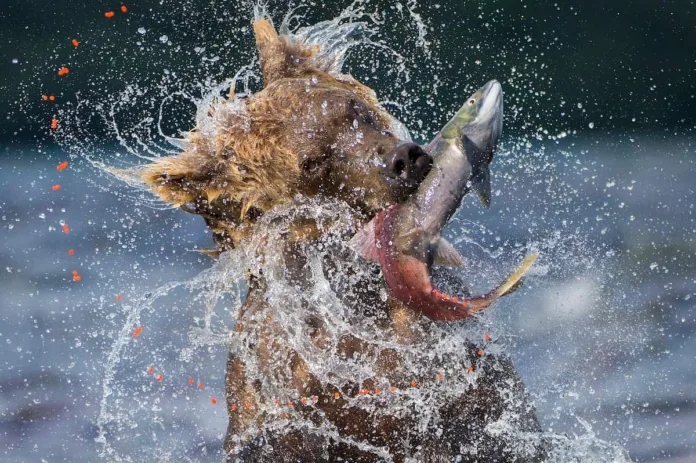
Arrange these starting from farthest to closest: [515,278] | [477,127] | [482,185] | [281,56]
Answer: [281,56], [482,185], [477,127], [515,278]

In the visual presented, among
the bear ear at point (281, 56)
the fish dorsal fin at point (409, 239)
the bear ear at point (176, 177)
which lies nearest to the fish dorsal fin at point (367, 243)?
the fish dorsal fin at point (409, 239)

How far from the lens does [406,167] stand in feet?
11.0

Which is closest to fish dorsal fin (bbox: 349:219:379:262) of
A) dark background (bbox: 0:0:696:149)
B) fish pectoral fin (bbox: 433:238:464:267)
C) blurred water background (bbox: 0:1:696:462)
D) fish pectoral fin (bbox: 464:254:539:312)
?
fish pectoral fin (bbox: 433:238:464:267)

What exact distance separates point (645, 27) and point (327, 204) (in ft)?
12.4

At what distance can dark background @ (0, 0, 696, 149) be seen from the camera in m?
6.20

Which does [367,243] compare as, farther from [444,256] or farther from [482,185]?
[482,185]

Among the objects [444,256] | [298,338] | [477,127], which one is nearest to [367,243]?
[444,256]

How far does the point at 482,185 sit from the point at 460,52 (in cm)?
298

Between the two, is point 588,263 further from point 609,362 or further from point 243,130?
point 243,130

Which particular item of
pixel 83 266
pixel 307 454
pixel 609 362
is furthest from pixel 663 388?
pixel 83 266

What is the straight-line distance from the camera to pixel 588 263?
6137mm

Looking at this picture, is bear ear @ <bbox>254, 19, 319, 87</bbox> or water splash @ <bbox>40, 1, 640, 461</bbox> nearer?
water splash @ <bbox>40, 1, 640, 461</bbox>

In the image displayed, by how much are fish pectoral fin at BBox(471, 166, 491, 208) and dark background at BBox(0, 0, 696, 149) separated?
2625 mm

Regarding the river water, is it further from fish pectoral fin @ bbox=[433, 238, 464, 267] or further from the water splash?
fish pectoral fin @ bbox=[433, 238, 464, 267]
